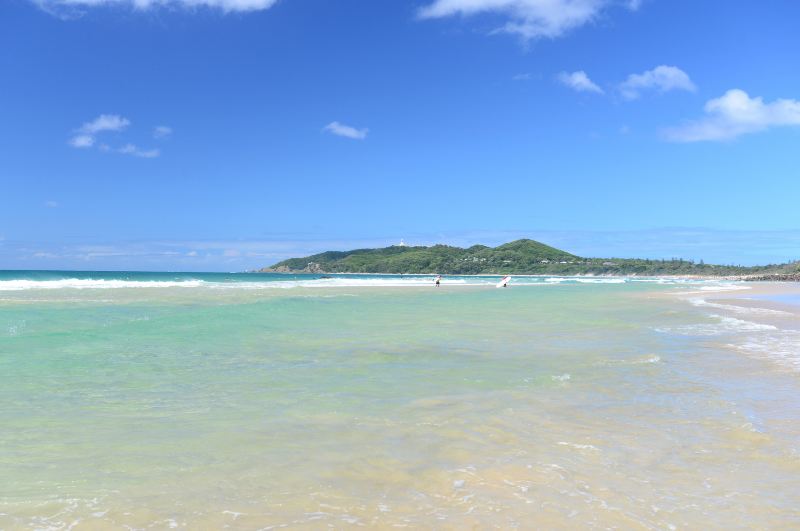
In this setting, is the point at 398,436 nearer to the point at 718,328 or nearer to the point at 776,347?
the point at 776,347

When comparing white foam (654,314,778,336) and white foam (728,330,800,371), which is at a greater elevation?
white foam (654,314,778,336)

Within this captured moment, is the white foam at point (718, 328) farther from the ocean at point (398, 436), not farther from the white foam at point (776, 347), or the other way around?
the ocean at point (398, 436)

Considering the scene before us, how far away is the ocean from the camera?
12.8 ft

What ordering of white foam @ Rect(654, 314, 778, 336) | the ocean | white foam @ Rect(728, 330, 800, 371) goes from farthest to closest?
white foam @ Rect(654, 314, 778, 336) → white foam @ Rect(728, 330, 800, 371) → the ocean

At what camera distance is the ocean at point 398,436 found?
3.91 metres

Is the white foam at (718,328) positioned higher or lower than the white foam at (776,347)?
higher

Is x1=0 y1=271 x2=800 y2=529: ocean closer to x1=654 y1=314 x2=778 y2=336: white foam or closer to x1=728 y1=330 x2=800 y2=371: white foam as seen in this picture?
x1=728 y1=330 x2=800 y2=371: white foam

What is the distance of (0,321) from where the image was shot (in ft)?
55.6

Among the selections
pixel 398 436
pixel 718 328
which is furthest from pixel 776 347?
pixel 398 436

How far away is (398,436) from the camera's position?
5.51 meters

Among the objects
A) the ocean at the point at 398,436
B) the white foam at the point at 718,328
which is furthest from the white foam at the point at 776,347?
the white foam at the point at 718,328

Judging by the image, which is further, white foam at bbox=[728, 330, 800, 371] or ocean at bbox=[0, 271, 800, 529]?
white foam at bbox=[728, 330, 800, 371]

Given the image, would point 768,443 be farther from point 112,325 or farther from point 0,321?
point 0,321

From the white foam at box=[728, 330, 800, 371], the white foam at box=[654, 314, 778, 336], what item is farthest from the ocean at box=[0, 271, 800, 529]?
the white foam at box=[654, 314, 778, 336]
